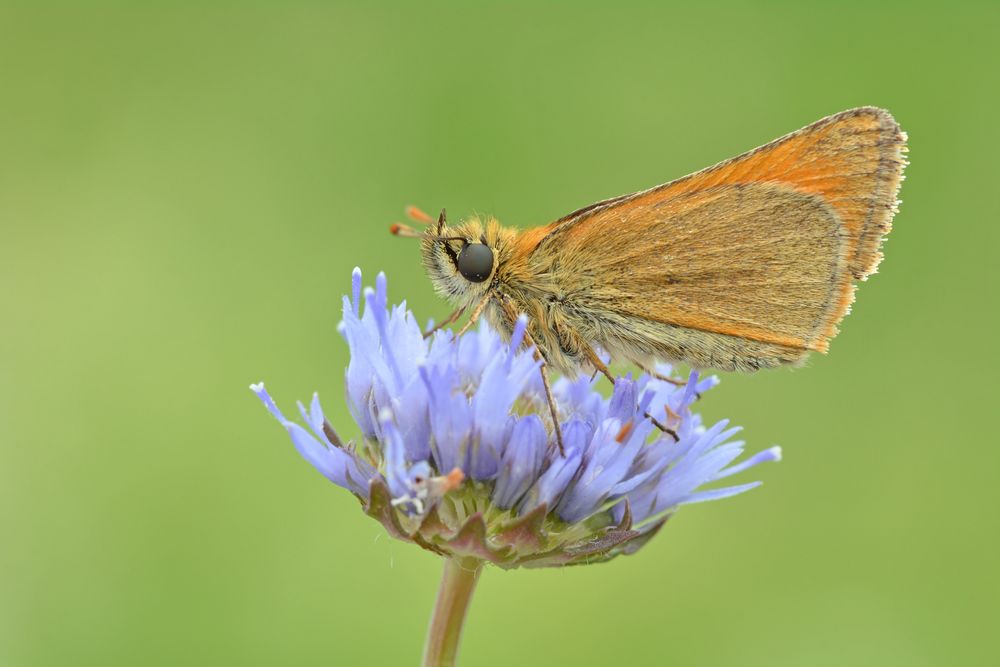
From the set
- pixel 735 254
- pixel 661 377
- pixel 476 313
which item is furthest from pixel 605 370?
pixel 735 254

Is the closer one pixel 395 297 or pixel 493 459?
pixel 493 459

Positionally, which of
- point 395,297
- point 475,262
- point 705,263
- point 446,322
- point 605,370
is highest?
point 395,297

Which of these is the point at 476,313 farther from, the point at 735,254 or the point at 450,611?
the point at 450,611

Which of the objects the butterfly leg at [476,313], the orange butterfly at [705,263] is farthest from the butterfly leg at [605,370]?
the butterfly leg at [476,313]

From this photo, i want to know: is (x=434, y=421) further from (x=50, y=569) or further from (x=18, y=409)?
(x=18, y=409)

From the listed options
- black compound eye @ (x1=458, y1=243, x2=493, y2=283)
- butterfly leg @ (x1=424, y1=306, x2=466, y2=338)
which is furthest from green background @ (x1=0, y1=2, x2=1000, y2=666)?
black compound eye @ (x1=458, y1=243, x2=493, y2=283)

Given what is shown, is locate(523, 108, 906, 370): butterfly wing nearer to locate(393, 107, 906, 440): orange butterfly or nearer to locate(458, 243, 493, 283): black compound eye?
locate(393, 107, 906, 440): orange butterfly

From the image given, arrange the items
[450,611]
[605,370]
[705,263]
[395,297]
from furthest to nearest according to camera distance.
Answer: [395,297] < [705,263] < [605,370] < [450,611]
